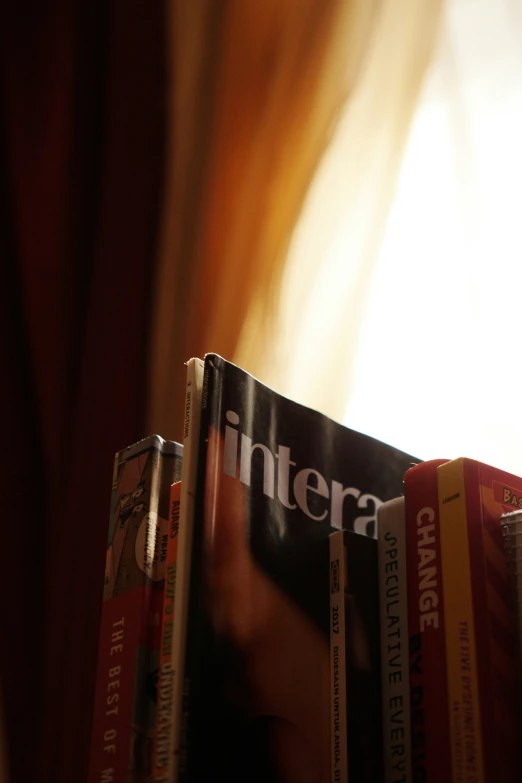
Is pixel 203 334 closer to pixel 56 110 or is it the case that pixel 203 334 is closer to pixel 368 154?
pixel 368 154

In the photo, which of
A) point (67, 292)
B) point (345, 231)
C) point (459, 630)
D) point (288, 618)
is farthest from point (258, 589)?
point (67, 292)

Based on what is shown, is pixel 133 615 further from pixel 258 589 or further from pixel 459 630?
pixel 459 630

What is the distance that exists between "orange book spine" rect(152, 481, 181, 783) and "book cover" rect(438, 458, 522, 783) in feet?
0.61

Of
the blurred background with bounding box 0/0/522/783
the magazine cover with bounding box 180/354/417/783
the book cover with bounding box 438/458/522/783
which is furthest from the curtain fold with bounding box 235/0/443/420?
the book cover with bounding box 438/458/522/783

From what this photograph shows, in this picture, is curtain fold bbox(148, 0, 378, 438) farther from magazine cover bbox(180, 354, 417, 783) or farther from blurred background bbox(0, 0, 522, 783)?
magazine cover bbox(180, 354, 417, 783)

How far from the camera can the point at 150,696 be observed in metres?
0.59

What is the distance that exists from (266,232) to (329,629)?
54 cm

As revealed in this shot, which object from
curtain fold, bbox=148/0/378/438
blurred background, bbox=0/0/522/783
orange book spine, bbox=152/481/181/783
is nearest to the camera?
orange book spine, bbox=152/481/181/783

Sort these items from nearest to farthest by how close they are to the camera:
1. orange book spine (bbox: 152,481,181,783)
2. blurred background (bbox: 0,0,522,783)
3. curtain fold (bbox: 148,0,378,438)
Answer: orange book spine (bbox: 152,481,181,783) → blurred background (bbox: 0,0,522,783) → curtain fold (bbox: 148,0,378,438)

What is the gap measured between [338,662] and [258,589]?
0.28ft

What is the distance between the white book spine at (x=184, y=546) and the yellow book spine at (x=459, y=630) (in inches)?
7.1

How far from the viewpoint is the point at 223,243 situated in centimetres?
102

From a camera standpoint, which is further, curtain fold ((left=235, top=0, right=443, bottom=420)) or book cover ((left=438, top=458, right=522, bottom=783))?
curtain fold ((left=235, top=0, right=443, bottom=420))

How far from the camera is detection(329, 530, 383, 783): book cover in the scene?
57 cm
